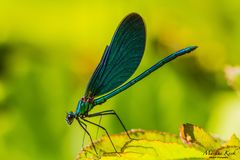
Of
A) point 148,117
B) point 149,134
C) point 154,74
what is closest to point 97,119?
point 148,117

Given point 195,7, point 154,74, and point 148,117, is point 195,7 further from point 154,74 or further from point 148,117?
point 148,117

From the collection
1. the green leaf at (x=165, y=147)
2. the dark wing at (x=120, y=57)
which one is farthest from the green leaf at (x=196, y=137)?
the dark wing at (x=120, y=57)

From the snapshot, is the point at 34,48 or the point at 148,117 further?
the point at 34,48

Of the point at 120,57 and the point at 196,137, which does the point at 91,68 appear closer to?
the point at 120,57

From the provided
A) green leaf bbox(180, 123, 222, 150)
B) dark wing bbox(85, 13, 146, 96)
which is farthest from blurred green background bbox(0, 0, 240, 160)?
green leaf bbox(180, 123, 222, 150)

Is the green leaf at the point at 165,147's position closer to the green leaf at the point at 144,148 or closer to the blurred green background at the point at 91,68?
the green leaf at the point at 144,148

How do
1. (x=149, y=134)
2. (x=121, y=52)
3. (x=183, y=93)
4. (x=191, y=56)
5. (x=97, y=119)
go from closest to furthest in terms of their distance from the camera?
(x=149, y=134)
(x=121, y=52)
(x=97, y=119)
(x=183, y=93)
(x=191, y=56)

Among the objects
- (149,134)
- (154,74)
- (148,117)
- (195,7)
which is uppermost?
(195,7)
